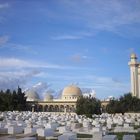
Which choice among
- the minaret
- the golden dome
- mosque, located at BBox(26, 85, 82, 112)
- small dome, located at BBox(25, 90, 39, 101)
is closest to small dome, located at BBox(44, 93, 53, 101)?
small dome, located at BBox(25, 90, 39, 101)

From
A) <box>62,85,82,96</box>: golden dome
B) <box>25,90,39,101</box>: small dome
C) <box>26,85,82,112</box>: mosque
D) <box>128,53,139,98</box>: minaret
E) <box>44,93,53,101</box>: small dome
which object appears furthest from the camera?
<box>44,93,53,101</box>: small dome

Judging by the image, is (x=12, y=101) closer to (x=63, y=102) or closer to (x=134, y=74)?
(x=63, y=102)

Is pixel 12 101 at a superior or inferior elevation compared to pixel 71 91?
inferior

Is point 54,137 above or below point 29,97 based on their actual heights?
below

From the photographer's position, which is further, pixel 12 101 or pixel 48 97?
pixel 48 97

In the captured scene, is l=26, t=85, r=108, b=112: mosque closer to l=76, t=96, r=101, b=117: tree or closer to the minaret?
the minaret

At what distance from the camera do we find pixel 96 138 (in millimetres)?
15914

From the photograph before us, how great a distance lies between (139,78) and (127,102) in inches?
1015

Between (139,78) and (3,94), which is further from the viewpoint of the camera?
(139,78)

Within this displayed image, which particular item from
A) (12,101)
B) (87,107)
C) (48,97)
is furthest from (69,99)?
(87,107)

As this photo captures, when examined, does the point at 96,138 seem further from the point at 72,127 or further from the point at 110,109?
the point at 110,109

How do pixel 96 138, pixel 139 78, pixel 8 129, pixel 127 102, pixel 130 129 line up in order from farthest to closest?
1. pixel 139 78
2. pixel 127 102
3. pixel 130 129
4. pixel 8 129
5. pixel 96 138

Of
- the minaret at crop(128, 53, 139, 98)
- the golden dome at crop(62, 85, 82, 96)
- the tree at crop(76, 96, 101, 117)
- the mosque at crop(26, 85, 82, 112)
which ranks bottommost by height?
the tree at crop(76, 96, 101, 117)

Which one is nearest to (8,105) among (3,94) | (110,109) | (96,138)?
(3,94)
